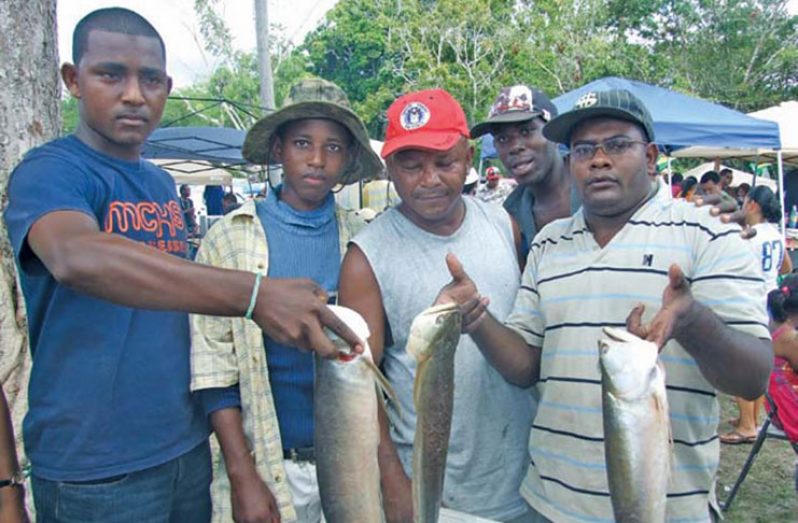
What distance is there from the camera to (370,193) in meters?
9.04

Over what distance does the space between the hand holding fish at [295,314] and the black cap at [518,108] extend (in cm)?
229

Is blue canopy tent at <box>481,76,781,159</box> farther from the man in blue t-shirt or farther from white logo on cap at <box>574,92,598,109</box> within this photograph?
the man in blue t-shirt

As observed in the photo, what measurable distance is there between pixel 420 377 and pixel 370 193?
23.7ft

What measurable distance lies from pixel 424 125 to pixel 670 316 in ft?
3.71

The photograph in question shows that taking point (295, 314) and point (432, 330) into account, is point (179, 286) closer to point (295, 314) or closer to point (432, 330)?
point (295, 314)

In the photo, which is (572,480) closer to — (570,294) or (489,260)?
(570,294)

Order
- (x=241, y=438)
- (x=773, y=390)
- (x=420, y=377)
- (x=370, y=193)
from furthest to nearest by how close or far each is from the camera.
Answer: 1. (x=370, y=193)
2. (x=773, y=390)
3. (x=241, y=438)
4. (x=420, y=377)

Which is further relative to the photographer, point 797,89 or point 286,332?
point 797,89

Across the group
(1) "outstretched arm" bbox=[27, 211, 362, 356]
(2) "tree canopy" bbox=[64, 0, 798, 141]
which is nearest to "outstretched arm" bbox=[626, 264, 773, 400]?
(1) "outstretched arm" bbox=[27, 211, 362, 356]

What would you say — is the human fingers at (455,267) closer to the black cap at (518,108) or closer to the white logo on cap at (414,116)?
the white logo on cap at (414,116)

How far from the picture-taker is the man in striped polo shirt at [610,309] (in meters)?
2.10

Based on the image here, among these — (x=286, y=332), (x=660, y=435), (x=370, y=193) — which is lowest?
(x=660, y=435)

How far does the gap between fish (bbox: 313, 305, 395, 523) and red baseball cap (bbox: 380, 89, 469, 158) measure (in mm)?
815

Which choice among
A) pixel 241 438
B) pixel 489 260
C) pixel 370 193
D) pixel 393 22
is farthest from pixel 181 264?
pixel 393 22
